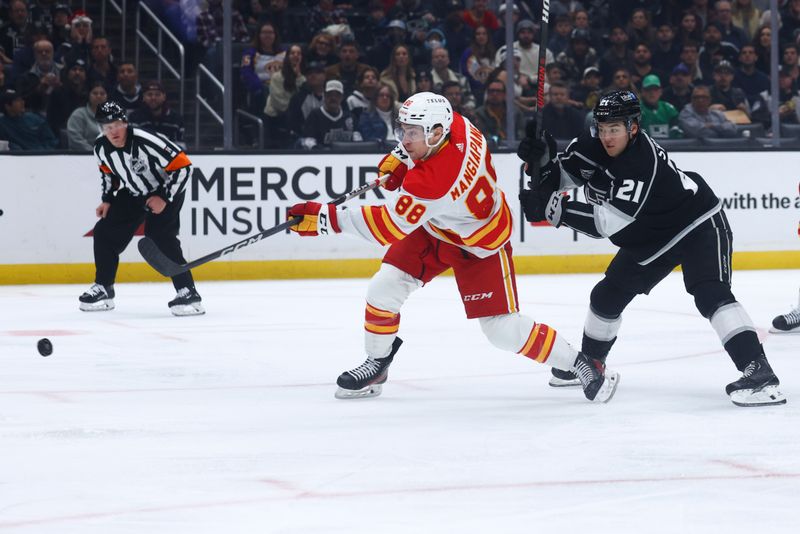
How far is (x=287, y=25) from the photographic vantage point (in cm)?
1037

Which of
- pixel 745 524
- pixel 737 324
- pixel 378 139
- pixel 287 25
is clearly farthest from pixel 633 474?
pixel 287 25

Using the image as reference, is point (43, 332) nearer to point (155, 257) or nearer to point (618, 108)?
point (155, 257)

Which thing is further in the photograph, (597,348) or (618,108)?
(597,348)

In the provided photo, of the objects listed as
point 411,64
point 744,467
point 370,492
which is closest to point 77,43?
point 411,64

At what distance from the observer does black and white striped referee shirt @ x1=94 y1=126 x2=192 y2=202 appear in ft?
23.5

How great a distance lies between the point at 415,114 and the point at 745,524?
5.93 ft

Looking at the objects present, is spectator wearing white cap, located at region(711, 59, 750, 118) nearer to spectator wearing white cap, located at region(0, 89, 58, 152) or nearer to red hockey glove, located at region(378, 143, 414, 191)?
spectator wearing white cap, located at region(0, 89, 58, 152)

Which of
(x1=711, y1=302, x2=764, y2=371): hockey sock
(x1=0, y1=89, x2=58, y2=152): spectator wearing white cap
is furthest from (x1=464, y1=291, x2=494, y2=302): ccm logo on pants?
(x1=0, y1=89, x2=58, y2=152): spectator wearing white cap

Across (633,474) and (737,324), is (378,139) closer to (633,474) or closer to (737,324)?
(737,324)

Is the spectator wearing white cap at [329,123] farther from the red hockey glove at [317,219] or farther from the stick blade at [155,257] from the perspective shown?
the red hockey glove at [317,219]

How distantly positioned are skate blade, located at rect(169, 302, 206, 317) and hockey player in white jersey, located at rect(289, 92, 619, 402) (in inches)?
112

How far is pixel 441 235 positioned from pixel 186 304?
3.24 m

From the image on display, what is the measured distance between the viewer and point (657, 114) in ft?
32.1

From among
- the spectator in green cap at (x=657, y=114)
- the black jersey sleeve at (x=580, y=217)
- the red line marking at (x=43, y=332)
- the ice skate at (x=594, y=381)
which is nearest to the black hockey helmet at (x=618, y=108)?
the black jersey sleeve at (x=580, y=217)
